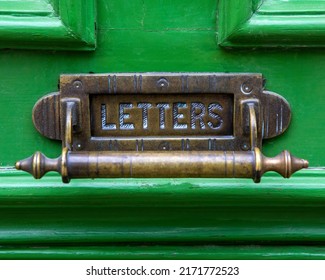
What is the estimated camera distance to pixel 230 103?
0.82 m

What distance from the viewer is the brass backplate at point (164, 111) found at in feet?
2.66

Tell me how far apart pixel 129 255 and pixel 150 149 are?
0.63 ft

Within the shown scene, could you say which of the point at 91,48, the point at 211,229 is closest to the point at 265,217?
the point at 211,229

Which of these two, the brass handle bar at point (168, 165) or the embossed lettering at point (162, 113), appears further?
the embossed lettering at point (162, 113)

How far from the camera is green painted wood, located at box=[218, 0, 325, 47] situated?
2.58 feet

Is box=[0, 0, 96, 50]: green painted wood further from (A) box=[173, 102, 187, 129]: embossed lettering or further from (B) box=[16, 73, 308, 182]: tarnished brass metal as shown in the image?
(A) box=[173, 102, 187, 129]: embossed lettering

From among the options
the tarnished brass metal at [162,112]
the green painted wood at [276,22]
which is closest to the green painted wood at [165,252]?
the tarnished brass metal at [162,112]

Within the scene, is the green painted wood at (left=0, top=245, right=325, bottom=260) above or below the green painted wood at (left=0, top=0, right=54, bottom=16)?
below

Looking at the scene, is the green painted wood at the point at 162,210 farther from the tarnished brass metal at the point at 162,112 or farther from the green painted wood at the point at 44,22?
the green painted wood at the point at 44,22

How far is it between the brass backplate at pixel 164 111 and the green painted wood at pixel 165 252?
0.18 metres

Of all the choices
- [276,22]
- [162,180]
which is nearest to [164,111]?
[162,180]

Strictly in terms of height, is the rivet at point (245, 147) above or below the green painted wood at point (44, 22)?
below

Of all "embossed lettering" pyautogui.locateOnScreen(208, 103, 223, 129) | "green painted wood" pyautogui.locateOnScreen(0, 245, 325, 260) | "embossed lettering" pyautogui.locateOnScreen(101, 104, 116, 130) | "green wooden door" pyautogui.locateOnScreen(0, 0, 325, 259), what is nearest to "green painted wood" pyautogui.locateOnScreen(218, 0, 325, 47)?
"green wooden door" pyautogui.locateOnScreen(0, 0, 325, 259)

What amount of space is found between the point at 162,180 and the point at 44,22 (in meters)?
0.29
